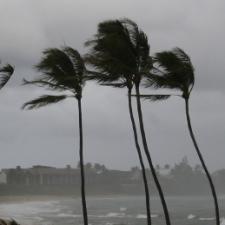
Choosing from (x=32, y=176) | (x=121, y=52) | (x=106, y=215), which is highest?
(x=32, y=176)

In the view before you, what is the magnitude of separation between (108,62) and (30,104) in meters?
2.84

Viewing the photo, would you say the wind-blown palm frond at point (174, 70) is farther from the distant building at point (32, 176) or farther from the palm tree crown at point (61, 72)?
the distant building at point (32, 176)

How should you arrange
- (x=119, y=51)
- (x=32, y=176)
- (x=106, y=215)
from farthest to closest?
(x=32, y=176)
(x=106, y=215)
(x=119, y=51)

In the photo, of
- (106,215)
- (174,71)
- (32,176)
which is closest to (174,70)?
(174,71)

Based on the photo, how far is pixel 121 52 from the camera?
20.4 metres

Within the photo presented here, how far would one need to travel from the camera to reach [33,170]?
7776 inches

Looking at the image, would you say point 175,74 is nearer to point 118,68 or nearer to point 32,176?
point 118,68

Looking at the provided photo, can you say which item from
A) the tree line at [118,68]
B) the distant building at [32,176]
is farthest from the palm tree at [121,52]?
the distant building at [32,176]

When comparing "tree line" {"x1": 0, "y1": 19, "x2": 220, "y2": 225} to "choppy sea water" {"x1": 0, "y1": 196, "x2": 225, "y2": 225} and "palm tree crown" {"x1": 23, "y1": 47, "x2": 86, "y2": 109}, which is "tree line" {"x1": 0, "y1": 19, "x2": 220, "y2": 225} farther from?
"choppy sea water" {"x1": 0, "y1": 196, "x2": 225, "y2": 225}

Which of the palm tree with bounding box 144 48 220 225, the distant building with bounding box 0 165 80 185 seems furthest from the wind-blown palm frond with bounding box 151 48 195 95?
the distant building with bounding box 0 165 80 185

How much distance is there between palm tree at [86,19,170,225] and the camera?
20312 mm

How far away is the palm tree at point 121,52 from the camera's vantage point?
2031 centimetres

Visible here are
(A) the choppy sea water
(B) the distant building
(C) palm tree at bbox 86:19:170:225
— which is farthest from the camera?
(B) the distant building

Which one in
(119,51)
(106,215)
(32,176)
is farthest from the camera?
(32,176)
